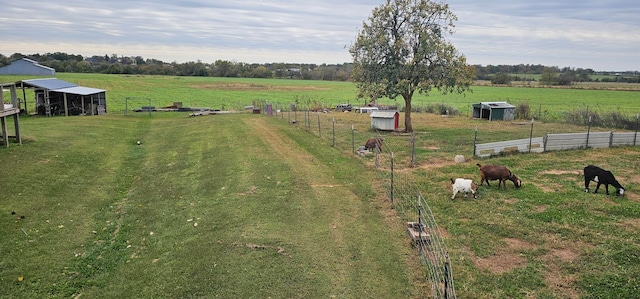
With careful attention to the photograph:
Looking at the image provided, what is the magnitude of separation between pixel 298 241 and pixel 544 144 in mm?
16535

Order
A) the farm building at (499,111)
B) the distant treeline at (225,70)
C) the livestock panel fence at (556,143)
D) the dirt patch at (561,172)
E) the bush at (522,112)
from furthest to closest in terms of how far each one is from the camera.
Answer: the distant treeline at (225,70), the bush at (522,112), the farm building at (499,111), the livestock panel fence at (556,143), the dirt patch at (561,172)

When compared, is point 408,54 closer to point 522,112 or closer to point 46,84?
point 522,112

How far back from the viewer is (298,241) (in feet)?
35.2

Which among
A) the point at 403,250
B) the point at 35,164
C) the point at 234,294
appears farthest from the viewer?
the point at 35,164

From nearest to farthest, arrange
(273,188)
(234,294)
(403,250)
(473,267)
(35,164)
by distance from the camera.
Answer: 1. (234,294)
2. (473,267)
3. (403,250)
4. (273,188)
5. (35,164)

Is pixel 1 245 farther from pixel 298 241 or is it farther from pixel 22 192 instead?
pixel 298 241

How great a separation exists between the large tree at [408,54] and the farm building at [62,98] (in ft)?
80.6

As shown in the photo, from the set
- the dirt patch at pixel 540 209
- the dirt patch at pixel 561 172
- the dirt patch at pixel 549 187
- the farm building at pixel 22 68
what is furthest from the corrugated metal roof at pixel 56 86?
the farm building at pixel 22 68

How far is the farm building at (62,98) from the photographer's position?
35781 millimetres

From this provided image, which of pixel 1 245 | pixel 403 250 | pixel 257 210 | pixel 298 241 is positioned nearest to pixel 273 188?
pixel 257 210

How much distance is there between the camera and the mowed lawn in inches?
349

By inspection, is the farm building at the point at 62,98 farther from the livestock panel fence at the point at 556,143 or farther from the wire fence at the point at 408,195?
the livestock panel fence at the point at 556,143

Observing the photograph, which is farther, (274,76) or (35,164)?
(274,76)

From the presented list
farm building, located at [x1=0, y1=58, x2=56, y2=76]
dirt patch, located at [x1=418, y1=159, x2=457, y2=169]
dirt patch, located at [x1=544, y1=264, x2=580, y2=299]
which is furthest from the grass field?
farm building, located at [x1=0, y1=58, x2=56, y2=76]
